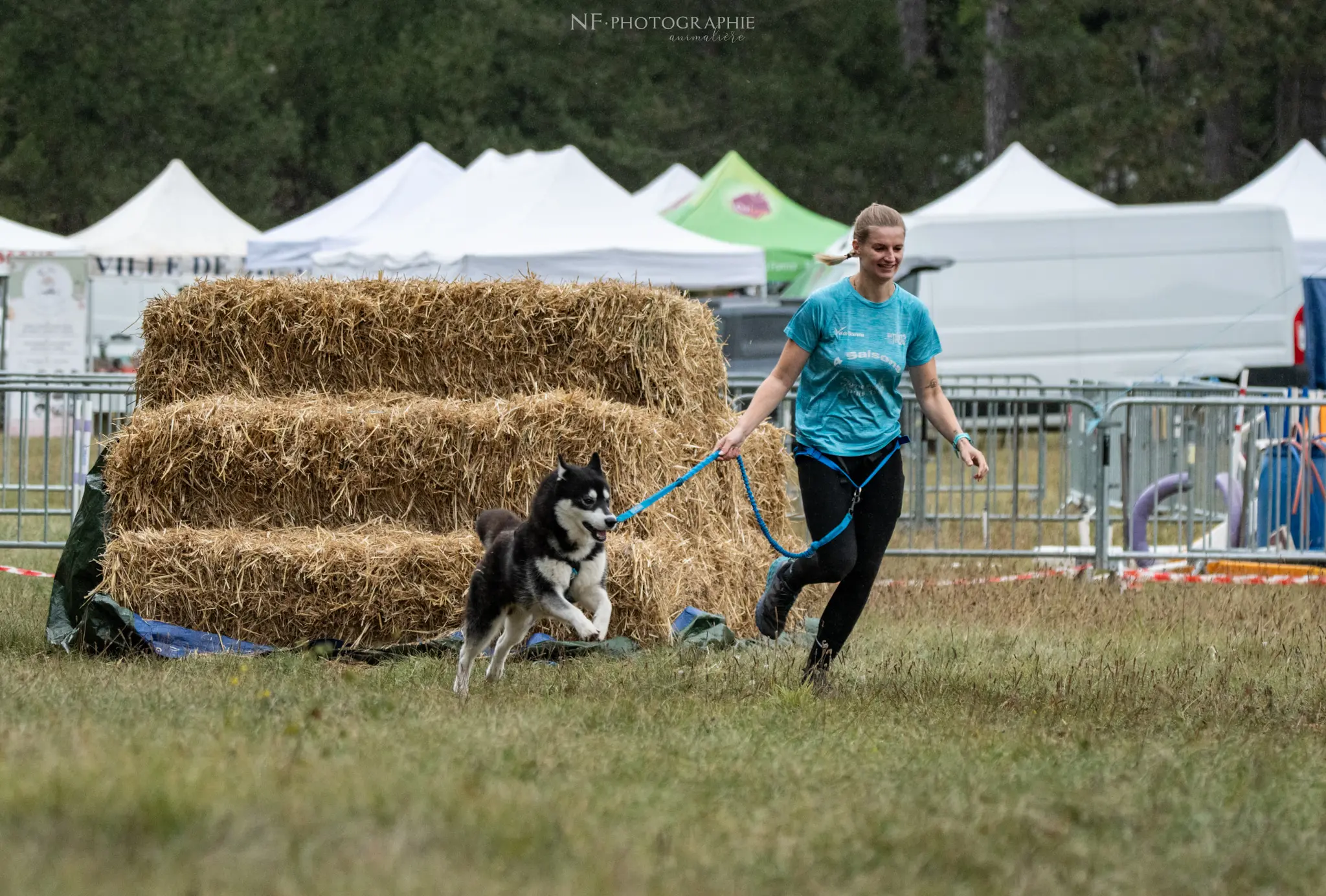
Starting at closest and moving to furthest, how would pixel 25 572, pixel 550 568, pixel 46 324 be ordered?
pixel 550 568
pixel 25 572
pixel 46 324

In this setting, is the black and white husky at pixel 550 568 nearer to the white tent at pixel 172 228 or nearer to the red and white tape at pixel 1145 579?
the red and white tape at pixel 1145 579

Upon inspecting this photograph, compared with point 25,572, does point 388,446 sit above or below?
above

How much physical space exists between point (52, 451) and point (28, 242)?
910 centimetres

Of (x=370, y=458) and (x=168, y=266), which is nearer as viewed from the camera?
(x=370, y=458)

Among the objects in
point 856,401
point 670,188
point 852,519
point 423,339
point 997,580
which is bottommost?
point 997,580

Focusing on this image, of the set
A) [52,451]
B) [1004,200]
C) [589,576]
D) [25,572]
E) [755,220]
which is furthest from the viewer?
[755,220]

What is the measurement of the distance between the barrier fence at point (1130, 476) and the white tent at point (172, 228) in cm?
1749

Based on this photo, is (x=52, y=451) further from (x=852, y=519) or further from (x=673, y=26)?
(x=673, y=26)

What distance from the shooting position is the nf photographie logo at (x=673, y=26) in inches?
1548

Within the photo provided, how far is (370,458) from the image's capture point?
864 cm

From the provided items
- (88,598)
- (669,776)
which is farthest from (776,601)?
(88,598)

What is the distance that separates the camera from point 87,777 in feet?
14.1

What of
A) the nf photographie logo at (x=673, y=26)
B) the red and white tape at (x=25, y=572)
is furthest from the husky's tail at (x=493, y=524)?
the nf photographie logo at (x=673, y=26)

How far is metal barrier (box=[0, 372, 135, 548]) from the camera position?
38.5ft
